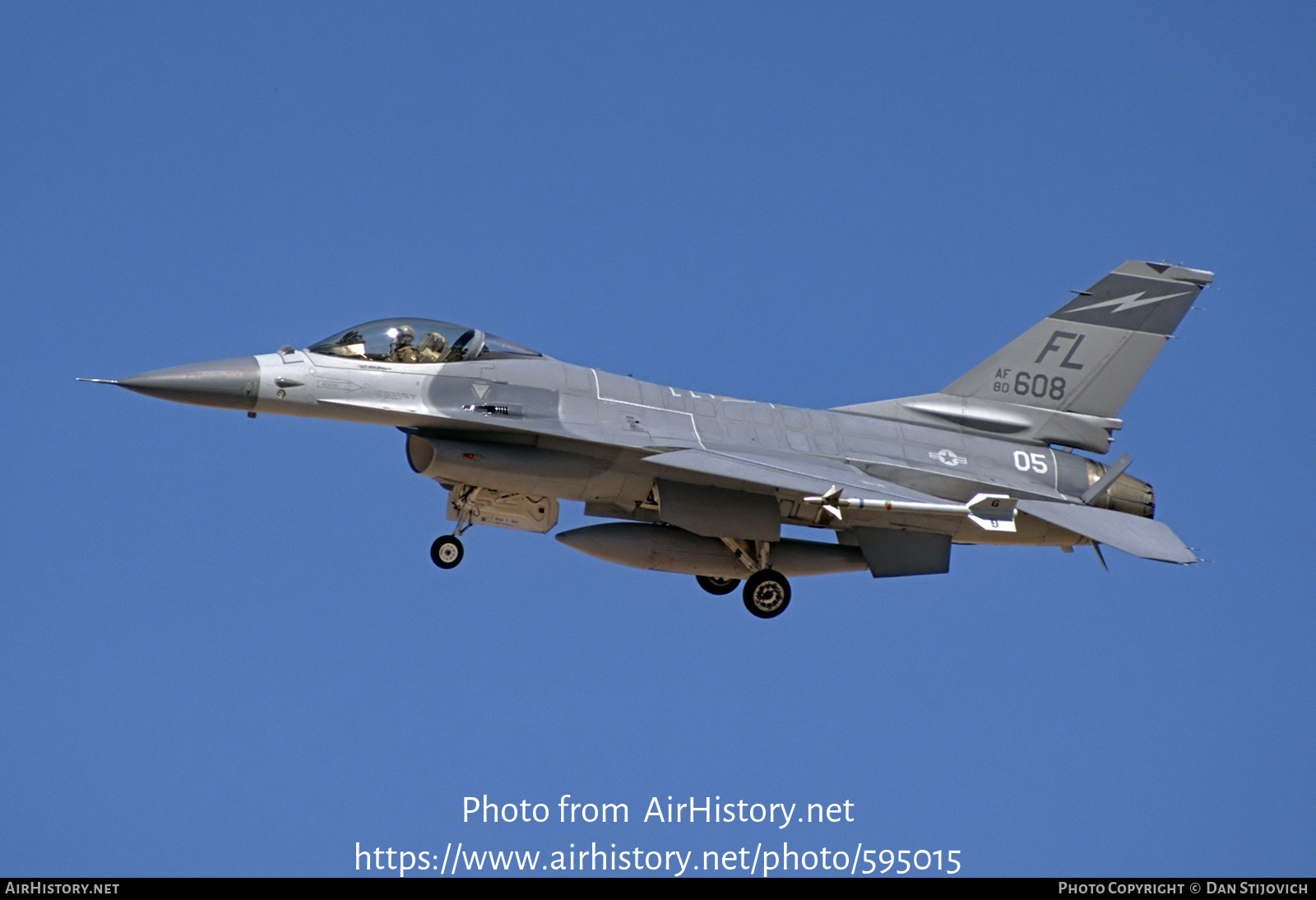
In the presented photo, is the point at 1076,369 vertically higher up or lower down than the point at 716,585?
higher up

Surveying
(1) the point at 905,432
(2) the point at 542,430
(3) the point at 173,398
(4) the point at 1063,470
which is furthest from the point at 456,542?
(4) the point at 1063,470

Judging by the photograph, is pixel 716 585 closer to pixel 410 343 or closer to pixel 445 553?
pixel 445 553

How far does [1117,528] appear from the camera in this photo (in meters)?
17.9

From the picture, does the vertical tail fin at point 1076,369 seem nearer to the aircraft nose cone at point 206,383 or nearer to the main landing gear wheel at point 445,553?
the main landing gear wheel at point 445,553

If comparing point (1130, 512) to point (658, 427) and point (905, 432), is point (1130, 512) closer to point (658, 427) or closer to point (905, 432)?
point (905, 432)

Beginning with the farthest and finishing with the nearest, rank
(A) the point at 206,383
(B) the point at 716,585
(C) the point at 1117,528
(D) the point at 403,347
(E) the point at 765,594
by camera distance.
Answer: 1. (B) the point at 716,585
2. (E) the point at 765,594
3. (C) the point at 1117,528
4. (D) the point at 403,347
5. (A) the point at 206,383

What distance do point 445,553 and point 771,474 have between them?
3.66m

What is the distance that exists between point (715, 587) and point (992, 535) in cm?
341

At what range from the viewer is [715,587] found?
19984 millimetres

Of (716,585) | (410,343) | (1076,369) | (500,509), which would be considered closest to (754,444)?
(716,585)

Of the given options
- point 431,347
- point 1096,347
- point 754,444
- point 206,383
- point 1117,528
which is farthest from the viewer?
point 1096,347

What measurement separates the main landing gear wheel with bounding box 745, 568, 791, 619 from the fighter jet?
21 millimetres

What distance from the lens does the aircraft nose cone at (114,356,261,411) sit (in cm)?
1656

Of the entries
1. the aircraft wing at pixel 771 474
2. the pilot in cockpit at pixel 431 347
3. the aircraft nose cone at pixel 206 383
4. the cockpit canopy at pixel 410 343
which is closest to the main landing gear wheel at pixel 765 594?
the aircraft wing at pixel 771 474
